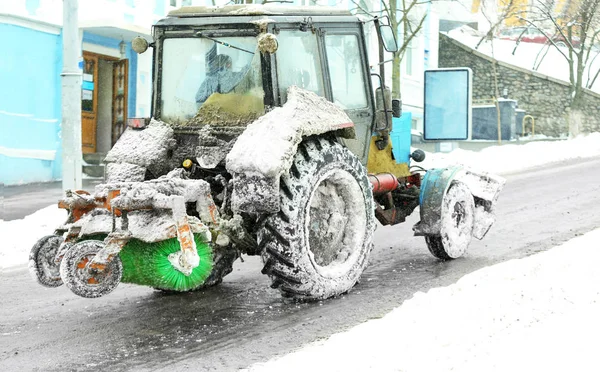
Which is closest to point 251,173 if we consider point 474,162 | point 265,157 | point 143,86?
point 265,157

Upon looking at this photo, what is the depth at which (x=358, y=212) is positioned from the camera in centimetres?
712

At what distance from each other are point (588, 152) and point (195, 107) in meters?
20.4

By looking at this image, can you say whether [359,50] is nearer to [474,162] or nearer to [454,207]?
[454,207]

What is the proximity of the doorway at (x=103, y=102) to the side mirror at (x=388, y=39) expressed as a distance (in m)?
13.5

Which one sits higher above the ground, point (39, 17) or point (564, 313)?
point (39, 17)

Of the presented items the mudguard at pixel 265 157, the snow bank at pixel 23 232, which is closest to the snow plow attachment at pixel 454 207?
the mudguard at pixel 265 157

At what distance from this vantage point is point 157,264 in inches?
232

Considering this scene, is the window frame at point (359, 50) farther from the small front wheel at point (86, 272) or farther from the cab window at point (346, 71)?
the small front wheel at point (86, 272)

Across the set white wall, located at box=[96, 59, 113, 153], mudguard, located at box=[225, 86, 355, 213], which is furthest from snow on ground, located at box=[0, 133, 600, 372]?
white wall, located at box=[96, 59, 113, 153]

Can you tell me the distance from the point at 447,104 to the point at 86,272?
458 cm

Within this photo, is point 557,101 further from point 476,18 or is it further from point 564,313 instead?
point 564,313

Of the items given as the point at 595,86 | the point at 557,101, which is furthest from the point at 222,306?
the point at 595,86

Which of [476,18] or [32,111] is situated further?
[476,18]

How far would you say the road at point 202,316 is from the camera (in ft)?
17.7
